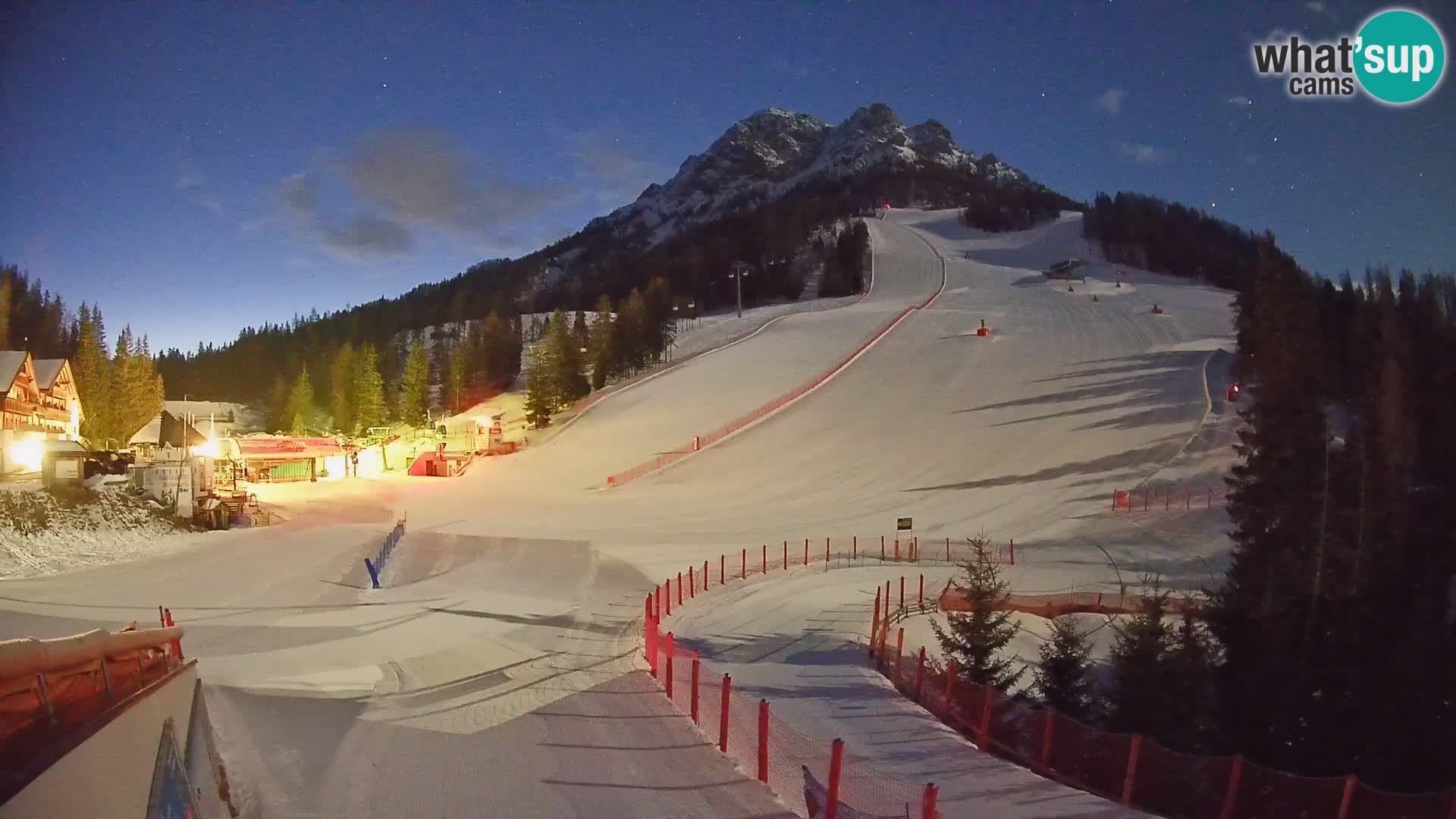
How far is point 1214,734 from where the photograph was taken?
41.7 ft

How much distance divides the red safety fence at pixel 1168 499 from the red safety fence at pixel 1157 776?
2235cm

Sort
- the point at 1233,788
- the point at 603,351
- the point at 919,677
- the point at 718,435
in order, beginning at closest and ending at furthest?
the point at 1233,788 < the point at 919,677 < the point at 718,435 < the point at 603,351

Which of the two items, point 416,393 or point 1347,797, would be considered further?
point 416,393

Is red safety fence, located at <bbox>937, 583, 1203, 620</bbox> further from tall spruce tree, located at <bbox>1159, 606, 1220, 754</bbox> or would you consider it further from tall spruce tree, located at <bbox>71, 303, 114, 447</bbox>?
tall spruce tree, located at <bbox>71, 303, 114, 447</bbox>

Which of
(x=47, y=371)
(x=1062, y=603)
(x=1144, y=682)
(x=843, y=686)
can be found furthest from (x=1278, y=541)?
(x=47, y=371)

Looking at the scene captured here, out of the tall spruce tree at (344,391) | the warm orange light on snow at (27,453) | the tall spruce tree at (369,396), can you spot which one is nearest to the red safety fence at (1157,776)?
the warm orange light on snow at (27,453)

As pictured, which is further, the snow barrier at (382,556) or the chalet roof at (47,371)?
the snow barrier at (382,556)

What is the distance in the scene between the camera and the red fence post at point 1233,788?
7617 millimetres

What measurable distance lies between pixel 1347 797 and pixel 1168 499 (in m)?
25.8

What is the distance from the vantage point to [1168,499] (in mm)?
30438

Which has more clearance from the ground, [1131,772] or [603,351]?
[603,351]

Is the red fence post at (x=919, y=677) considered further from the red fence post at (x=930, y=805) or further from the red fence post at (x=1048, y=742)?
the red fence post at (x=930, y=805)

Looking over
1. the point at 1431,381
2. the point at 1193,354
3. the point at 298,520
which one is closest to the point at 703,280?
the point at 1193,354

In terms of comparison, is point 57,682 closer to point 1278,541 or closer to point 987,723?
point 987,723
